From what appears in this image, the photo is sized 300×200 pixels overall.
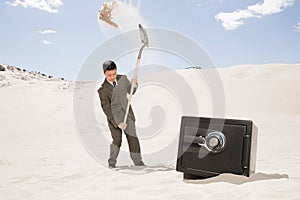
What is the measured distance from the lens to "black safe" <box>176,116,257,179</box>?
3725 mm

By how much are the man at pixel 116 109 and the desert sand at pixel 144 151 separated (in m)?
0.43

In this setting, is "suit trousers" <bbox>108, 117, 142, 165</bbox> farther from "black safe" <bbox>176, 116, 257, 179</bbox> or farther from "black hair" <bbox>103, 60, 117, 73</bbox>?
"black safe" <bbox>176, 116, 257, 179</bbox>

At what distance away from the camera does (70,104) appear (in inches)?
632

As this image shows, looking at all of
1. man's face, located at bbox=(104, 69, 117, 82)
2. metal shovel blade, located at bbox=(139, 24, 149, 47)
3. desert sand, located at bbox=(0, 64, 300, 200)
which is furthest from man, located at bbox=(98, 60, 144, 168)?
metal shovel blade, located at bbox=(139, 24, 149, 47)

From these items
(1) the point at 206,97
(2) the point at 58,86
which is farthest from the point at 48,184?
(2) the point at 58,86

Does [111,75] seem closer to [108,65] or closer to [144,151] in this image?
[108,65]

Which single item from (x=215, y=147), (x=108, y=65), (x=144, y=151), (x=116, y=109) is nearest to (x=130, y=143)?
(x=116, y=109)

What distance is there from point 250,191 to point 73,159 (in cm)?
370

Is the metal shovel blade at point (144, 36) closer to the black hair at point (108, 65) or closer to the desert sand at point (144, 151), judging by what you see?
the black hair at point (108, 65)

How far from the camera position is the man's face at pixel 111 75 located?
5.11 meters

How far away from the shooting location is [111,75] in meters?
5.15

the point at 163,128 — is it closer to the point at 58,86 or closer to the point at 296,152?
the point at 296,152

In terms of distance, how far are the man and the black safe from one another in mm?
1326

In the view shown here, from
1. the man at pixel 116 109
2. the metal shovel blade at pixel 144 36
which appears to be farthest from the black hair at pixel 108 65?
the metal shovel blade at pixel 144 36
